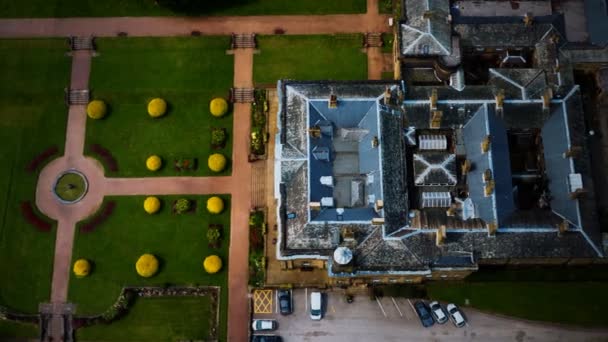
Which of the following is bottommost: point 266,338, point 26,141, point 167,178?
point 266,338

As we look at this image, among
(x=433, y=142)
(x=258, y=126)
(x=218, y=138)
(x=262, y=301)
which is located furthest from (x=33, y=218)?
(x=433, y=142)

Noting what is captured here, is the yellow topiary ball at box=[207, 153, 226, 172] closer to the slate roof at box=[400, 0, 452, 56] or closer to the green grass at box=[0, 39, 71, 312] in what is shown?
the green grass at box=[0, 39, 71, 312]

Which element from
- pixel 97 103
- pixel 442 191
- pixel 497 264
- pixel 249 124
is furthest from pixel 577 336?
pixel 97 103

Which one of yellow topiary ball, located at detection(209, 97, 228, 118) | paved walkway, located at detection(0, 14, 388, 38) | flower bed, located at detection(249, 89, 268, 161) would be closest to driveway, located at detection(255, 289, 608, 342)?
flower bed, located at detection(249, 89, 268, 161)

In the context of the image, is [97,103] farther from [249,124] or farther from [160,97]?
[249,124]

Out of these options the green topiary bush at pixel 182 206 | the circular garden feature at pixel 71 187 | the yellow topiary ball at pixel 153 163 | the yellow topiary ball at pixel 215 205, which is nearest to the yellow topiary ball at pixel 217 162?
the yellow topiary ball at pixel 215 205

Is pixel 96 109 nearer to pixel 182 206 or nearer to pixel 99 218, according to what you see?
pixel 99 218
